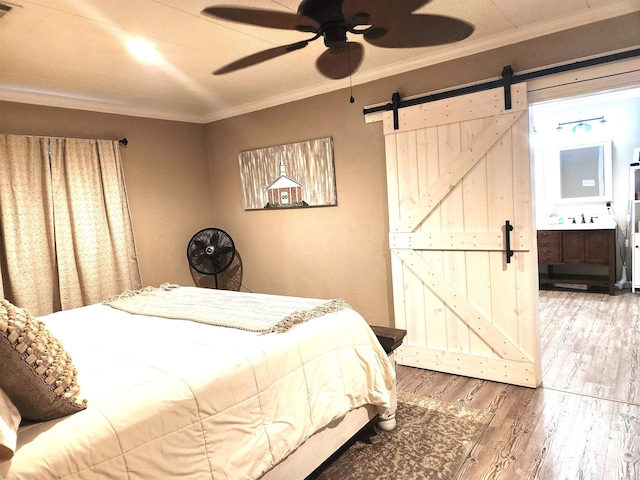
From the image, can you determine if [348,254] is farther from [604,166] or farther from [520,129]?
[604,166]

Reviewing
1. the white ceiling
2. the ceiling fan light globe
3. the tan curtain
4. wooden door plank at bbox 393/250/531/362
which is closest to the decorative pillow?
the white ceiling

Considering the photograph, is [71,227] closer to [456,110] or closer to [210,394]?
[210,394]

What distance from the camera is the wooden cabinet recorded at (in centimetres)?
524

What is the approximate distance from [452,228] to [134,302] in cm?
232

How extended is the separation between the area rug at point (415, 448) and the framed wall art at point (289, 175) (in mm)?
2000

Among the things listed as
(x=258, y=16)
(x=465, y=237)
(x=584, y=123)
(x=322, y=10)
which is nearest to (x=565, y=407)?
(x=465, y=237)

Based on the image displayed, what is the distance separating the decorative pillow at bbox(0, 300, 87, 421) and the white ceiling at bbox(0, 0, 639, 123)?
1604 mm

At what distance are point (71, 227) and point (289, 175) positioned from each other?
1970mm

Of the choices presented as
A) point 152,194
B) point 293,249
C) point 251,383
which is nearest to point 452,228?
point 293,249

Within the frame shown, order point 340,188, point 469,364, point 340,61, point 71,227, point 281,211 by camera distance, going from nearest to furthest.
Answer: point 340,61
point 469,364
point 71,227
point 340,188
point 281,211

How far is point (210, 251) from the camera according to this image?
441cm

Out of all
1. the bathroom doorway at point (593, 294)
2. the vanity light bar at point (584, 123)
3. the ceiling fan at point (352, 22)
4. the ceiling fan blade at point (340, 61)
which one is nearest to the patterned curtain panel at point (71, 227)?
the ceiling fan at point (352, 22)

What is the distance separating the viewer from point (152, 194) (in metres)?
4.30

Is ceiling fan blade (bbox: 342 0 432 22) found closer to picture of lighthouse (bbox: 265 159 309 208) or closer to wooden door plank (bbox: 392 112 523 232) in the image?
wooden door plank (bbox: 392 112 523 232)
